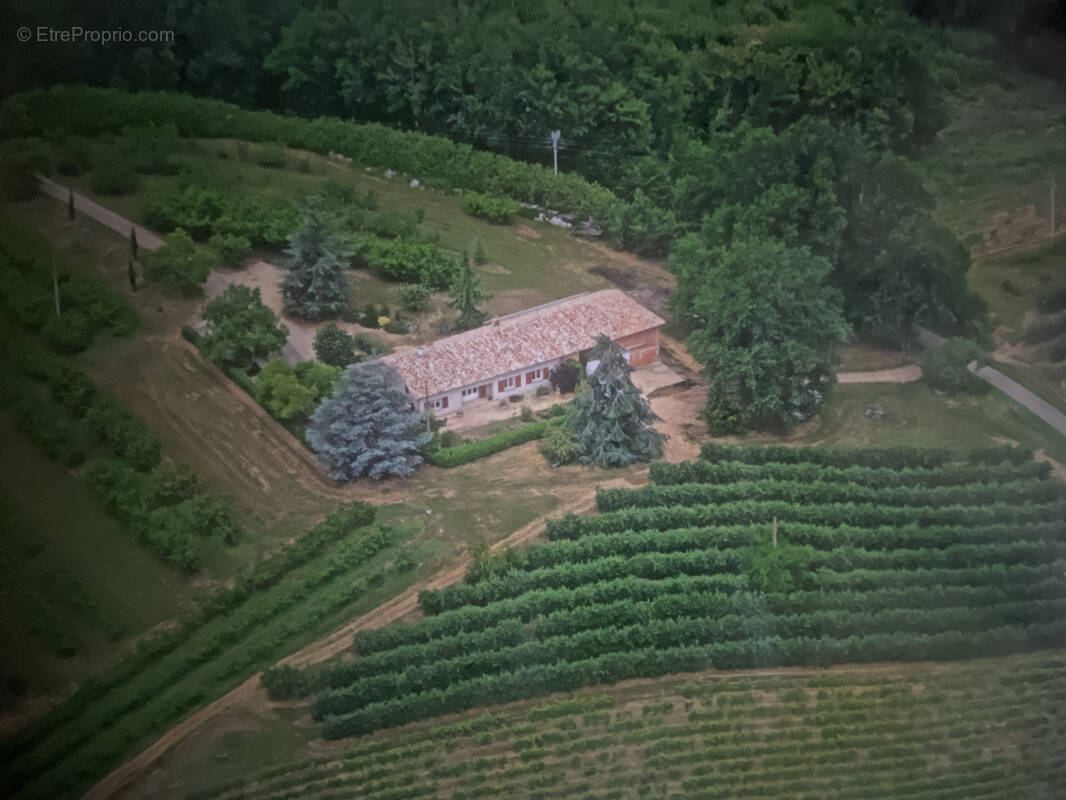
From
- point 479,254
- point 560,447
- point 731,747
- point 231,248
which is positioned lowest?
point 731,747

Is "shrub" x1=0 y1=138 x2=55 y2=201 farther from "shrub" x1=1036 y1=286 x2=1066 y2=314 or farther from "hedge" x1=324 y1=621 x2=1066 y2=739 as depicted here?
"shrub" x1=1036 y1=286 x2=1066 y2=314

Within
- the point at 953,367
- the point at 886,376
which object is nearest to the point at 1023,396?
the point at 953,367

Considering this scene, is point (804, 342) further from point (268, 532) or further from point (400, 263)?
point (268, 532)

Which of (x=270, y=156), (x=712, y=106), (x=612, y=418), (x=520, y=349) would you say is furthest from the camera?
(x=712, y=106)

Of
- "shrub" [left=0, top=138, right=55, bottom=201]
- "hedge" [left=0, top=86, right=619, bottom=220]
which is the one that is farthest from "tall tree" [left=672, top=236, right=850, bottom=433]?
"shrub" [left=0, top=138, right=55, bottom=201]

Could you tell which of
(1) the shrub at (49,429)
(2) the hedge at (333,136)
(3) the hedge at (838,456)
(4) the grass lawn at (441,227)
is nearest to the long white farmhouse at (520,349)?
(4) the grass lawn at (441,227)

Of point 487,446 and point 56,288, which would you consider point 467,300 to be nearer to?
point 487,446

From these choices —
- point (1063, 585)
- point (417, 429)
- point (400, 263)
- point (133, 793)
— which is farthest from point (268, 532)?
point (1063, 585)
